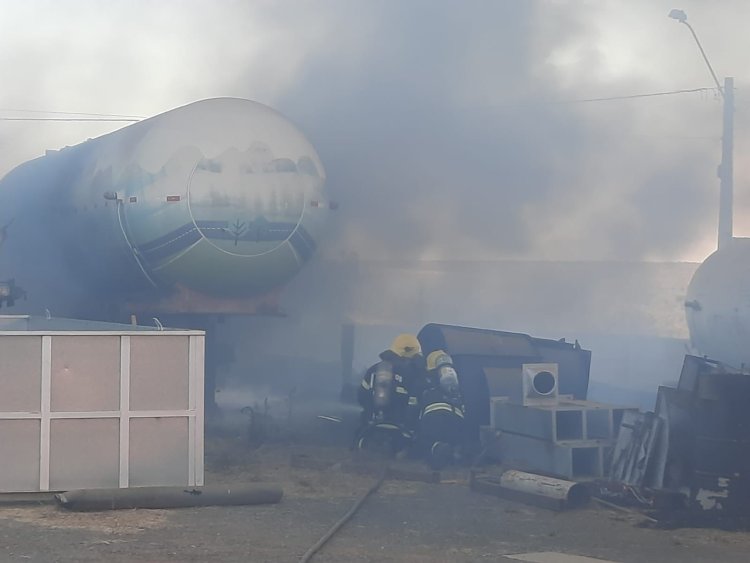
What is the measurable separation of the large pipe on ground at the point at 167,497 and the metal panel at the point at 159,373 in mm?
744

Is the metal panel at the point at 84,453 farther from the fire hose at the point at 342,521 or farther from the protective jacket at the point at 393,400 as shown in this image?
the protective jacket at the point at 393,400

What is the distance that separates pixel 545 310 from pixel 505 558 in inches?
687

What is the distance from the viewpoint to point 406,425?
42.1 feet

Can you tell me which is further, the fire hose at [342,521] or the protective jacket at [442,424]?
the protective jacket at [442,424]

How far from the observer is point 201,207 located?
13359 millimetres

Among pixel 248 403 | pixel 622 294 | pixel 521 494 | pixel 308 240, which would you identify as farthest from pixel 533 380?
pixel 622 294

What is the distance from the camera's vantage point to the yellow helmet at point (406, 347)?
44.8 feet

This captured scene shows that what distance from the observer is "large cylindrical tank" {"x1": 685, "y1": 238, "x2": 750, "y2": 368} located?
14852mm

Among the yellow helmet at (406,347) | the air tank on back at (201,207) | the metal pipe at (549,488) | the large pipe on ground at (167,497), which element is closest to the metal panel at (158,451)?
the large pipe on ground at (167,497)

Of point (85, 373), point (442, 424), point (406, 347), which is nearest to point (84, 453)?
point (85, 373)

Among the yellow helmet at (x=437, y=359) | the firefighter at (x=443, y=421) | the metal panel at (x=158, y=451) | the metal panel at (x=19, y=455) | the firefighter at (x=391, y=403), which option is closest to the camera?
the metal panel at (x=19, y=455)

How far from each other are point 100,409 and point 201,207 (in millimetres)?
4513

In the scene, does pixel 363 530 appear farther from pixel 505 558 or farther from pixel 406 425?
pixel 406 425

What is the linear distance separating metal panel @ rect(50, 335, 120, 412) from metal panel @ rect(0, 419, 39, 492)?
284 mm
